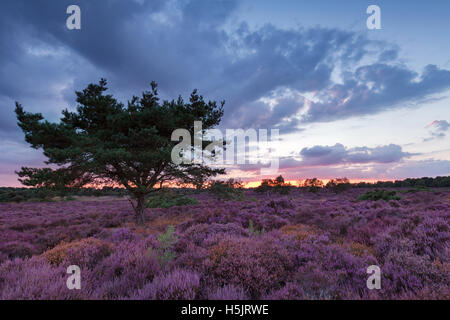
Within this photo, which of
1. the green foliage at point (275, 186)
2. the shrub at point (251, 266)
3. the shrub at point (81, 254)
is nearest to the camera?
the shrub at point (251, 266)

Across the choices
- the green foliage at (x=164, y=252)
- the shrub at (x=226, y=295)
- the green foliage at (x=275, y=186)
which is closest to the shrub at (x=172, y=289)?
the shrub at (x=226, y=295)

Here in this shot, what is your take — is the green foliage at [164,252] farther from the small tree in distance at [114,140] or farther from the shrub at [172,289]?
the small tree in distance at [114,140]

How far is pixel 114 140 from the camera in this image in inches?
428

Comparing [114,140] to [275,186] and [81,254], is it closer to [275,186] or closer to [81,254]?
[81,254]

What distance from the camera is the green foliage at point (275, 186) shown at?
42406mm

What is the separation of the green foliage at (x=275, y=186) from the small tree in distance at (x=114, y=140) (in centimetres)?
3283

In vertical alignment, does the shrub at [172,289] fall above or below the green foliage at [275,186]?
above

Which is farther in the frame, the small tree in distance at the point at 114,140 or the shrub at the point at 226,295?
the small tree in distance at the point at 114,140

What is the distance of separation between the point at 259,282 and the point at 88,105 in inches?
533

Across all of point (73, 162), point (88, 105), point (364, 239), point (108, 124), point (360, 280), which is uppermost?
point (88, 105)
